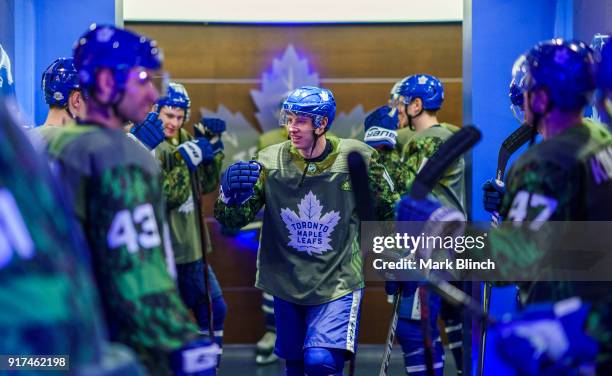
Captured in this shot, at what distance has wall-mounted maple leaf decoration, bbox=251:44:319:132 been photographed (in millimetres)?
6855

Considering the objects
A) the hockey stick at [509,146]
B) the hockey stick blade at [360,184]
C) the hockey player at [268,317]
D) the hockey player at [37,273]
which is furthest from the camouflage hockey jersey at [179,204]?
the hockey player at [37,273]

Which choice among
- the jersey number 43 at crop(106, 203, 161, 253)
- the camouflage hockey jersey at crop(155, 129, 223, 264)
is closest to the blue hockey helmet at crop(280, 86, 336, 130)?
the camouflage hockey jersey at crop(155, 129, 223, 264)

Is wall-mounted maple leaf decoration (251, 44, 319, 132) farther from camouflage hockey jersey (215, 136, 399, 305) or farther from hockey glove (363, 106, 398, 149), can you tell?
camouflage hockey jersey (215, 136, 399, 305)

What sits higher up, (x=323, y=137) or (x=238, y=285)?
(x=323, y=137)

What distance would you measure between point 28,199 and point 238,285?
5.31m

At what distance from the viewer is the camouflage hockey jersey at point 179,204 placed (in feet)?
17.9

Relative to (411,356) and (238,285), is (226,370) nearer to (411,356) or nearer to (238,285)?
(238,285)

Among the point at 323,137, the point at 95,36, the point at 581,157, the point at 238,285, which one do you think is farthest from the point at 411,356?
the point at 95,36

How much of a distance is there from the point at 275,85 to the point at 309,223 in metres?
2.72

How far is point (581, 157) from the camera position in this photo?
273cm

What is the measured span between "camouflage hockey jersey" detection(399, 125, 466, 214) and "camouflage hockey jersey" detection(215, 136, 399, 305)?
0.80 meters

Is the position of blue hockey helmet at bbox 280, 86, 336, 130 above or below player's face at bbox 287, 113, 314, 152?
above

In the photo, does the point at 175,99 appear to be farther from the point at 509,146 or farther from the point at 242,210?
the point at 509,146

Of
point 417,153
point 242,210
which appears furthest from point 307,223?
point 417,153
